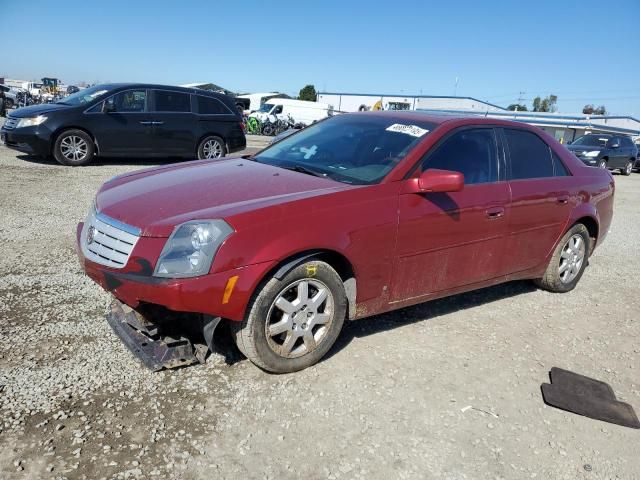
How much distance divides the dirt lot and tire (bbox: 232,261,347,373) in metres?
0.14

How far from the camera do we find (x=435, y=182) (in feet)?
11.0

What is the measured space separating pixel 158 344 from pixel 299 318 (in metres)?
0.83

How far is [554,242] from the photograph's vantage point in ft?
15.3

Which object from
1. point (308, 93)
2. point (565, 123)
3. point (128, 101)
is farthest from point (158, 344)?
point (308, 93)

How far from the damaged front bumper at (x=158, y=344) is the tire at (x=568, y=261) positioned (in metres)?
3.32

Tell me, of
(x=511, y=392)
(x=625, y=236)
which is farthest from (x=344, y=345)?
(x=625, y=236)

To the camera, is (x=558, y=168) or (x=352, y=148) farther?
(x=558, y=168)

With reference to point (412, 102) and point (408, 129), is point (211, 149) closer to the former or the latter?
point (408, 129)

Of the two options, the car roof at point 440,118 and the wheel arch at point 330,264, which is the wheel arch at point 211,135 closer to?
the car roof at point 440,118

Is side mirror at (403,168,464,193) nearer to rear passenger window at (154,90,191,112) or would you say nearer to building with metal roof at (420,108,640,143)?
rear passenger window at (154,90,191,112)

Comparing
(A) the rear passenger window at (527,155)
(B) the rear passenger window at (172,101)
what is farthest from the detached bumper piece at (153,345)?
(B) the rear passenger window at (172,101)

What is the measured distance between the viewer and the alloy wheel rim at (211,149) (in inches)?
445

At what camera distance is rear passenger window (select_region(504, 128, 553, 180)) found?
4266 mm

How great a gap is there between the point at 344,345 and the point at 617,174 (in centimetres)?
2345
